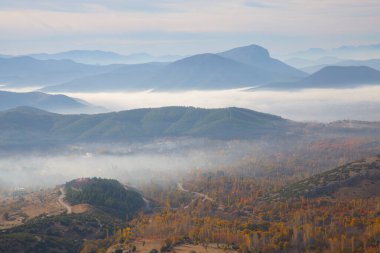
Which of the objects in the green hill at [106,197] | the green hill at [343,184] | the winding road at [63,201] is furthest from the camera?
the green hill at [106,197]

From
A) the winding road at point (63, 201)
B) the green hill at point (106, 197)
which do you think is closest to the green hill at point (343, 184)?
the green hill at point (106, 197)

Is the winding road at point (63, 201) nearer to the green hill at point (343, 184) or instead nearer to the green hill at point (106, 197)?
the green hill at point (106, 197)

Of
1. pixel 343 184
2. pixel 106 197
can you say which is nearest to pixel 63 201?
pixel 106 197

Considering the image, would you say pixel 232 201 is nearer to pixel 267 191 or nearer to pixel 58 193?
pixel 267 191

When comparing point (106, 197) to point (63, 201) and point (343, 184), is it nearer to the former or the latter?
point (63, 201)

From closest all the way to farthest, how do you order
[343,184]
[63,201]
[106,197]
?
1. [343,184]
2. [63,201]
3. [106,197]

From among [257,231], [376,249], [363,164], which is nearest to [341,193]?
[363,164]

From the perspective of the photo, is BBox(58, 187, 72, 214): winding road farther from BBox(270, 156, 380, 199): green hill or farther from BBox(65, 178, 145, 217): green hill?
BBox(270, 156, 380, 199): green hill

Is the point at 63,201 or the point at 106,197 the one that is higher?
the point at 106,197
